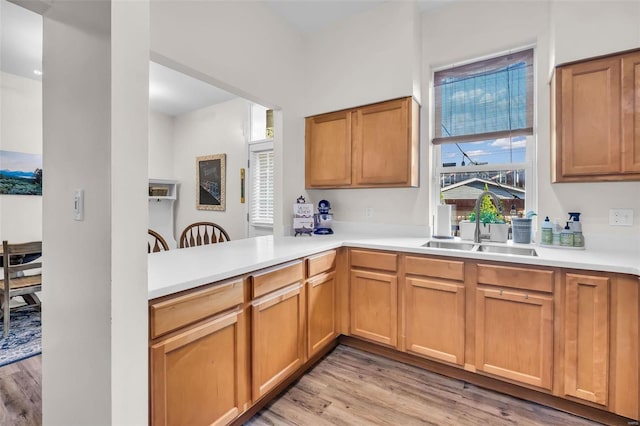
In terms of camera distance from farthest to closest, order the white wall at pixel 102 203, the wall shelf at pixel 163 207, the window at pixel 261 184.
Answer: the wall shelf at pixel 163 207 → the window at pixel 261 184 → the white wall at pixel 102 203

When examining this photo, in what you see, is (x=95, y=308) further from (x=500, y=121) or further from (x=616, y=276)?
(x=500, y=121)

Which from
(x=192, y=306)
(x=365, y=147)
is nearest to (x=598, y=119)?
(x=365, y=147)

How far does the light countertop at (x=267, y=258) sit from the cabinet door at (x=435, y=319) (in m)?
0.24

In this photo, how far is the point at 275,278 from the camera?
1770 mm

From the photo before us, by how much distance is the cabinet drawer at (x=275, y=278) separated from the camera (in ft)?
5.33

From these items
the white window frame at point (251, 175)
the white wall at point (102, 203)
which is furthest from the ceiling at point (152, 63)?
the white wall at point (102, 203)

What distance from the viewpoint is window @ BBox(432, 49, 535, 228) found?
96.2 inches

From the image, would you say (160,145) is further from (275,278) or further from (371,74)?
(275,278)

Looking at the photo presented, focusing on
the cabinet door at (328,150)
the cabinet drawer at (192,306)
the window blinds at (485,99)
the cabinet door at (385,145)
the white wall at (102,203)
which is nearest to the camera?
the white wall at (102,203)

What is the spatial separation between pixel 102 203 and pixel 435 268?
1.91 meters

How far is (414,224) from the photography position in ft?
9.11

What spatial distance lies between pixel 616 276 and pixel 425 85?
1984mm

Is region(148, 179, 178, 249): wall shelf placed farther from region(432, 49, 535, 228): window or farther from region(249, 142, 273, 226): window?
region(432, 49, 535, 228): window

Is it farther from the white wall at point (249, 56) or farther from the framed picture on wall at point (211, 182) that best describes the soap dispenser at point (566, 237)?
the framed picture on wall at point (211, 182)
